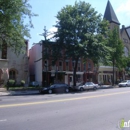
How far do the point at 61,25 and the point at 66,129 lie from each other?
25.7 m

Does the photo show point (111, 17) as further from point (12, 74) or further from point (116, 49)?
point (12, 74)

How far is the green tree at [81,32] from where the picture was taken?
28328 millimetres

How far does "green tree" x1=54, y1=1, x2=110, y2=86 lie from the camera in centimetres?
2833

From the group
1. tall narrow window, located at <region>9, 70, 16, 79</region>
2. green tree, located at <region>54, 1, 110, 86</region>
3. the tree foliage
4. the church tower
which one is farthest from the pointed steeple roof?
tall narrow window, located at <region>9, 70, 16, 79</region>

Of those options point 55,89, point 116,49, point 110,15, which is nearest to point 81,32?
point 55,89

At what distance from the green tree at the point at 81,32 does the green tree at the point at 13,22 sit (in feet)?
25.4

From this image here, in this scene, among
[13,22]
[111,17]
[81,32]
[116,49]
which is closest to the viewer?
[13,22]

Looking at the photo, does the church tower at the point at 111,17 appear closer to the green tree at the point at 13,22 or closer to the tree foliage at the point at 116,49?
the tree foliage at the point at 116,49

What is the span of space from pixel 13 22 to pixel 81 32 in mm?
12255

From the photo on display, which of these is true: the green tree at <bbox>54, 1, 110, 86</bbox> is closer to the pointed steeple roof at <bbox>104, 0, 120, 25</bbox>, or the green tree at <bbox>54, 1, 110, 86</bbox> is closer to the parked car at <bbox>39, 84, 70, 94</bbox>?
the parked car at <bbox>39, 84, 70, 94</bbox>

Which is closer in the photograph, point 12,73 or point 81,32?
point 81,32

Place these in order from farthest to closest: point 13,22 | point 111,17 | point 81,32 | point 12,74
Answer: point 111,17, point 12,74, point 81,32, point 13,22

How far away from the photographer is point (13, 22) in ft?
70.6

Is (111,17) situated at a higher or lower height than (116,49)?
higher
